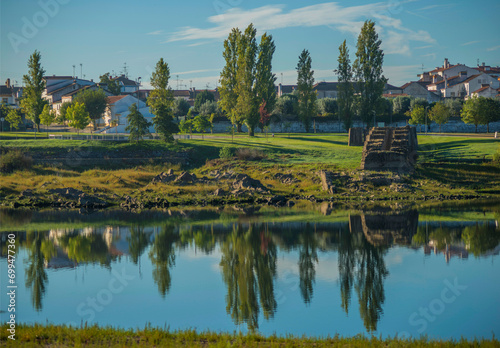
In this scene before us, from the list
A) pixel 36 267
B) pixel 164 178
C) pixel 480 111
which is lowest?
pixel 36 267

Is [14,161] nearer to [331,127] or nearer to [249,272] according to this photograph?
[249,272]

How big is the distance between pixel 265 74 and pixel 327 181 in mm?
34324

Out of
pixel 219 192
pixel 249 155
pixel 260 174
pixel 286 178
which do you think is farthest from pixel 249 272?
pixel 249 155

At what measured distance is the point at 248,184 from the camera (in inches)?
2036

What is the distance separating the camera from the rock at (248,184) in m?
51.0

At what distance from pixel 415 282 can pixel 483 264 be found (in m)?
5.09

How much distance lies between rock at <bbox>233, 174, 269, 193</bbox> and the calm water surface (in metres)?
7.86

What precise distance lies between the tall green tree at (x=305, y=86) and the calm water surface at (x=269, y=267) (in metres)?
42.3

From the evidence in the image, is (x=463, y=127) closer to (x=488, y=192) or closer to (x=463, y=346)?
(x=488, y=192)

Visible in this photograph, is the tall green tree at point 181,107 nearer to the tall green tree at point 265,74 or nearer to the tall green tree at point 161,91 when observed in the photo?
the tall green tree at point 265,74

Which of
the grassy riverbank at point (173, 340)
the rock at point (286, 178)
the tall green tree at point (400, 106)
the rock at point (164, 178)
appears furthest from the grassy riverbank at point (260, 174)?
the tall green tree at point (400, 106)

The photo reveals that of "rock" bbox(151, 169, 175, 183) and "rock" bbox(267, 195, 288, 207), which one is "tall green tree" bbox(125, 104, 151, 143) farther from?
"rock" bbox(267, 195, 288, 207)

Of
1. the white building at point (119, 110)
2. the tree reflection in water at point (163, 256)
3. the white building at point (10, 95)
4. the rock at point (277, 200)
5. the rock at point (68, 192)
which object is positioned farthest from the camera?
the white building at point (10, 95)

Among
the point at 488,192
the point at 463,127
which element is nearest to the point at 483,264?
the point at 488,192
